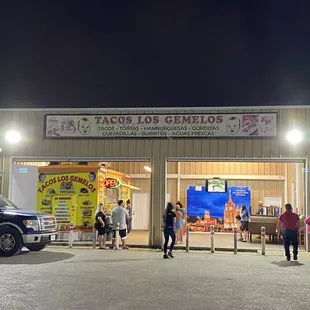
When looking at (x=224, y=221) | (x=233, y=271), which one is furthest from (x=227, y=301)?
(x=224, y=221)

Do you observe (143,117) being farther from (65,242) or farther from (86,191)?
(65,242)

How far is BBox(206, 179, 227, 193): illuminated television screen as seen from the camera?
79.7 feet

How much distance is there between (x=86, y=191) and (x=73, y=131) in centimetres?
281

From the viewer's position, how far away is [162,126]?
55.3 feet

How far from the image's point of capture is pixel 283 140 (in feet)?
53.8

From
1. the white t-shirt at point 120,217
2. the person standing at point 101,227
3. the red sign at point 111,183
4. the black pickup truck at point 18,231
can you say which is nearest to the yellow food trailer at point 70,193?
the red sign at point 111,183

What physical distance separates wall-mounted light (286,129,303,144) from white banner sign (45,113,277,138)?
57 cm

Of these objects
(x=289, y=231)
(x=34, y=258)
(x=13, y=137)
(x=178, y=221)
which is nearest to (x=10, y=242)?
(x=34, y=258)

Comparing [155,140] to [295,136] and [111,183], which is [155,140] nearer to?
[111,183]

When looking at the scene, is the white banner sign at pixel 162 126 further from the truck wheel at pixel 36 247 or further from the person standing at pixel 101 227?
the truck wheel at pixel 36 247

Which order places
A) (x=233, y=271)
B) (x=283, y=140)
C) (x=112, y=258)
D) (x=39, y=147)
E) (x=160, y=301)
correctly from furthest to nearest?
(x=39, y=147), (x=283, y=140), (x=112, y=258), (x=233, y=271), (x=160, y=301)

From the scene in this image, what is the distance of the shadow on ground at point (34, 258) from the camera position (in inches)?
449

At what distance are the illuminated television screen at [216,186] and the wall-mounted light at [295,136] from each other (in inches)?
329

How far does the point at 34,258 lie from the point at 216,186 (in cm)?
1403
